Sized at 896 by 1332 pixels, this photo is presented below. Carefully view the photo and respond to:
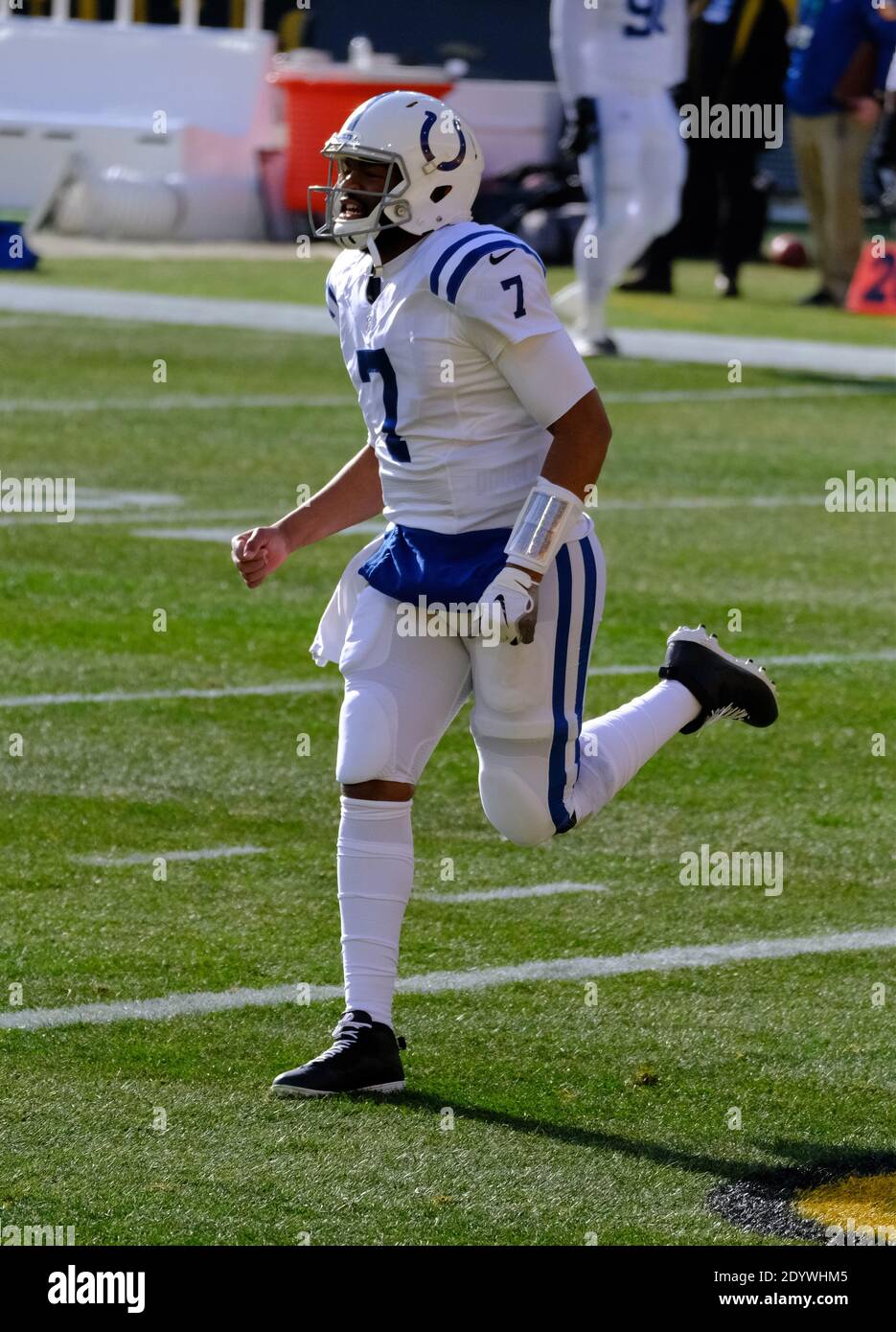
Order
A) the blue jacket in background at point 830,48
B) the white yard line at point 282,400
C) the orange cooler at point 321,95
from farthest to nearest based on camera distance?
the orange cooler at point 321,95
the blue jacket in background at point 830,48
the white yard line at point 282,400

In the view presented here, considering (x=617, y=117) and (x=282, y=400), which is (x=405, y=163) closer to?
(x=282, y=400)

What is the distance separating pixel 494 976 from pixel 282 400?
30.6 ft

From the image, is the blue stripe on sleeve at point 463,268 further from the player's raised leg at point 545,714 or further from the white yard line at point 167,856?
the white yard line at point 167,856

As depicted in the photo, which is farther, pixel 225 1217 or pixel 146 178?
pixel 146 178

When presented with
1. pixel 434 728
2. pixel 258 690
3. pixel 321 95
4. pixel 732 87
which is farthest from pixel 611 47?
pixel 434 728

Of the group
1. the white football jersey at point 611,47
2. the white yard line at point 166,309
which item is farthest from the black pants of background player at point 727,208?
the white football jersey at point 611,47

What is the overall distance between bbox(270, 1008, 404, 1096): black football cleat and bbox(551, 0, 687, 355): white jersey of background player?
11719 millimetres

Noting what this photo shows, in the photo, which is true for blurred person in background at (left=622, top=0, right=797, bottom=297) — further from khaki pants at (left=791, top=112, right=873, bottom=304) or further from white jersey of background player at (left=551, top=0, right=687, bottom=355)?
white jersey of background player at (left=551, top=0, right=687, bottom=355)

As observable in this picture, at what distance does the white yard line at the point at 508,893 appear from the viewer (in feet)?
20.1

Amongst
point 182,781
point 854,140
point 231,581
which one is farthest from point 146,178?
point 182,781

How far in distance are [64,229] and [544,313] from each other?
75.4 feet

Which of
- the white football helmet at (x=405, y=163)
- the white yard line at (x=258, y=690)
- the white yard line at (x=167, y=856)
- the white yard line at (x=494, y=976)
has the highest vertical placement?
the white football helmet at (x=405, y=163)

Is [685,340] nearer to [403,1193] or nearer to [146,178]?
[146,178]

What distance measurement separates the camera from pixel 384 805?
4961 mm
